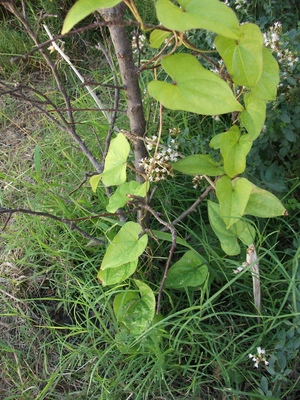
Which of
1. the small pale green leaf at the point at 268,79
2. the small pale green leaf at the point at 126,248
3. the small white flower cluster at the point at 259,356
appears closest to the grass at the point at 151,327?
the small white flower cluster at the point at 259,356

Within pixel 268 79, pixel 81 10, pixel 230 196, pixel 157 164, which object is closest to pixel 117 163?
pixel 157 164

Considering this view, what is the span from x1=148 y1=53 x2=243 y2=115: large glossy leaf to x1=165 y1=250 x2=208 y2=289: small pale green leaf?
1.70 feet

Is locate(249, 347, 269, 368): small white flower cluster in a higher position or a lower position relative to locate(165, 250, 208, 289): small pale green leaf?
lower

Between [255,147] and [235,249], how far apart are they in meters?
→ 0.35

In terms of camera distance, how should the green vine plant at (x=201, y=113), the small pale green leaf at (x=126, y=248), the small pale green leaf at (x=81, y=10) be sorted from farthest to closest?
the small pale green leaf at (x=126, y=248)
the green vine plant at (x=201, y=113)
the small pale green leaf at (x=81, y=10)

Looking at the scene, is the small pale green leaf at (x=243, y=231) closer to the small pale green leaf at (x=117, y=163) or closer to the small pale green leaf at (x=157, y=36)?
the small pale green leaf at (x=117, y=163)

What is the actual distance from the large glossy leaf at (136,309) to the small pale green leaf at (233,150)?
41 centimetres

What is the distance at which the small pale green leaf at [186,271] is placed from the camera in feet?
3.77

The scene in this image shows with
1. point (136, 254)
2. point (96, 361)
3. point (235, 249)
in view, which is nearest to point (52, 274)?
point (96, 361)

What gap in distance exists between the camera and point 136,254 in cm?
99

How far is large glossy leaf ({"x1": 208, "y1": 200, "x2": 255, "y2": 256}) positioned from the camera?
103 centimetres

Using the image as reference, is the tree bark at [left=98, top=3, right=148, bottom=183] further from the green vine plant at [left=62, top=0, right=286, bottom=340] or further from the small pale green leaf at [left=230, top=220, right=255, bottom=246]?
the small pale green leaf at [left=230, top=220, right=255, bottom=246]

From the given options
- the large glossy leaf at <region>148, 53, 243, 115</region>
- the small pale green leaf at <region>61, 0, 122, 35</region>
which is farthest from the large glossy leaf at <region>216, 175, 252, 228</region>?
the small pale green leaf at <region>61, 0, 122, 35</region>

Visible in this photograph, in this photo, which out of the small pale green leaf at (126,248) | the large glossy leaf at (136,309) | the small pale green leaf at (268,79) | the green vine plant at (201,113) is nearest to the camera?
the green vine plant at (201,113)
